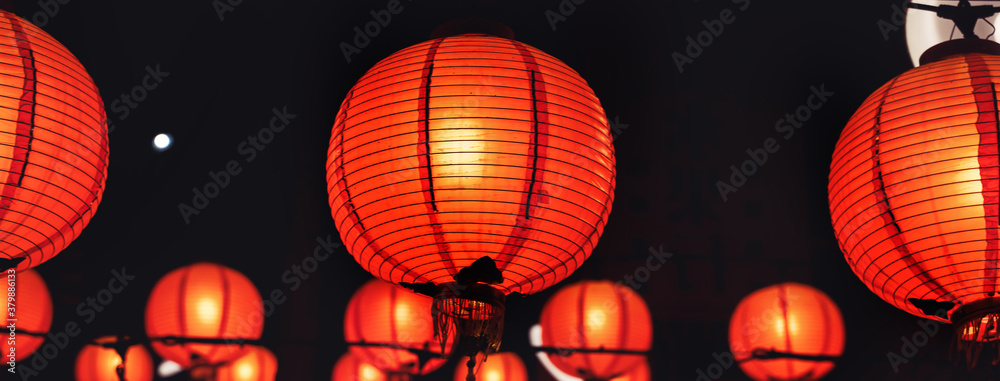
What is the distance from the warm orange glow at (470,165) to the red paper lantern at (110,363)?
100cm

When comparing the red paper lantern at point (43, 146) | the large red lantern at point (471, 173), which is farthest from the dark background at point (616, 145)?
the large red lantern at point (471, 173)

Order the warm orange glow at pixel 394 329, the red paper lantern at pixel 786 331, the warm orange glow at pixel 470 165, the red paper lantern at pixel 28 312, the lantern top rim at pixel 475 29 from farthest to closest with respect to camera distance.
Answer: the red paper lantern at pixel 786 331 → the warm orange glow at pixel 394 329 → the red paper lantern at pixel 28 312 → the lantern top rim at pixel 475 29 → the warm orange glow at pixel 470 165

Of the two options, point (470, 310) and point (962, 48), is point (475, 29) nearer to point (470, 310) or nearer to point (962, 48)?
point (470, 310)

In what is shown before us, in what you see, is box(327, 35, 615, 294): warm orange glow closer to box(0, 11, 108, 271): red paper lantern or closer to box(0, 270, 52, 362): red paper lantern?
box(0, 11, 108, 271): red paper lantern

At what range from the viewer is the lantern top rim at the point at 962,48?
2227 millimetres

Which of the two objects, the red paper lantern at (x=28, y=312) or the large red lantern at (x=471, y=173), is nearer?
the large red lantern at (x=471, y=173)

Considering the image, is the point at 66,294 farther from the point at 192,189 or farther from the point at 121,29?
the point at 121,29

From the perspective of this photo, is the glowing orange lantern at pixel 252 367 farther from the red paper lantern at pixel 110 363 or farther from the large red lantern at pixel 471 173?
the large red lantern at pixel 471 173

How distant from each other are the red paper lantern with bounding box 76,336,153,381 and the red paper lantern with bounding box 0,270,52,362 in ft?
0.44

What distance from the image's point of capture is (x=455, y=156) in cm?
181

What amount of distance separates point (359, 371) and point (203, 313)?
48 centimetres

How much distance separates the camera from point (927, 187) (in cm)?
195

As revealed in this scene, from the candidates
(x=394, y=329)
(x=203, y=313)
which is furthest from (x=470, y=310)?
(x=203, y=313)

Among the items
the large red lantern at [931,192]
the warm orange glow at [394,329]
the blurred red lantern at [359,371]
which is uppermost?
the large red lantern at [931,192]
